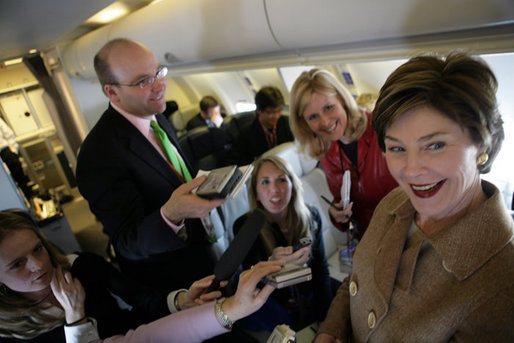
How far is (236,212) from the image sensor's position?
2635 mm

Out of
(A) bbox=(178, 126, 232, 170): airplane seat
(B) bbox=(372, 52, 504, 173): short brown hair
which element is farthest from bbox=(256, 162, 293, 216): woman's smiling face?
(A) bbox=(178, 126, 232, 170): airplane seat

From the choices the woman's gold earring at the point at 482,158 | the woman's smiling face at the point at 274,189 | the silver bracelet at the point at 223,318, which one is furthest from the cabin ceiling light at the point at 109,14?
the woman's gold earring at the point at 482,158

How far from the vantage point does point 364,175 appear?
1.92 metres

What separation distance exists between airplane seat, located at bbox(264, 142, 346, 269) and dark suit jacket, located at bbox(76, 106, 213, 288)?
1.29m

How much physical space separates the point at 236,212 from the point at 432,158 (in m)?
1.93

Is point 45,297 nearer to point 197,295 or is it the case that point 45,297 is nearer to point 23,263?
point 23,263

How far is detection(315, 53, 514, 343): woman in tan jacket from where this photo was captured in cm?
76

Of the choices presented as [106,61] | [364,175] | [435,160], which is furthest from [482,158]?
[106,61]

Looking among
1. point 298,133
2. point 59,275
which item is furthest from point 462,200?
point 59,275

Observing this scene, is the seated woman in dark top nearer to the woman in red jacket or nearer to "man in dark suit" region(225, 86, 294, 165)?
the woman in red jacket

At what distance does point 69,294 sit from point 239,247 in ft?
3.35

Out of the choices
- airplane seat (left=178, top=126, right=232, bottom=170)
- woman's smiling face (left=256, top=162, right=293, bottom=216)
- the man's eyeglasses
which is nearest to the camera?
the man's eyeglasses

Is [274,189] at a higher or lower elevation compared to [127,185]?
lower

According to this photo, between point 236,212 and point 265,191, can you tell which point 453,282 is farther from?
point 236,212
